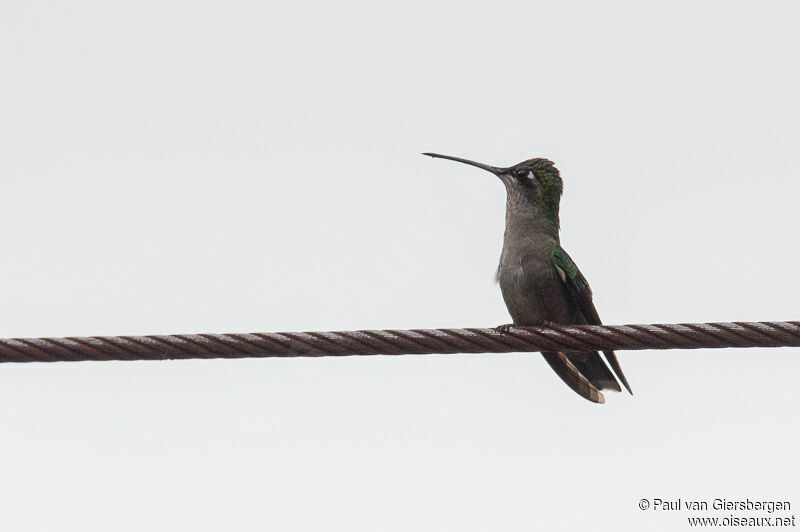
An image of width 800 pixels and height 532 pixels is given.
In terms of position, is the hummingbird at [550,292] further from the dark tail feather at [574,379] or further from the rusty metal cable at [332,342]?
the rusty metal cable at [332,342]

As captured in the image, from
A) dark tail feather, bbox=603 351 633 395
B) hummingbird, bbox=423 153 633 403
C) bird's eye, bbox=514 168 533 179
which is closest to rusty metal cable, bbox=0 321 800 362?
dark tail feather, bbox=603 351 633 395

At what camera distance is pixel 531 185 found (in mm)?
8594

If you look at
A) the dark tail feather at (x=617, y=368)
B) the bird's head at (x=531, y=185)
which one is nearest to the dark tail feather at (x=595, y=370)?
the dark tail feather at (x=617, y=368)

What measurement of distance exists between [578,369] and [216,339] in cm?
335

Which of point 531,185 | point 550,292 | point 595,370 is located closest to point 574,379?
point 595,370

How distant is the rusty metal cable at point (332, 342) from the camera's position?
5012mm

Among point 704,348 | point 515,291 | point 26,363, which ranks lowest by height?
point 26,363

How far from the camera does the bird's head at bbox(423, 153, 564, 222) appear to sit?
8.43m

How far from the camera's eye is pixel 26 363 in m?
5.05

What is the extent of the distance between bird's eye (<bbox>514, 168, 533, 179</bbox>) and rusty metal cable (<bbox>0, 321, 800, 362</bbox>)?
3493 millimetres

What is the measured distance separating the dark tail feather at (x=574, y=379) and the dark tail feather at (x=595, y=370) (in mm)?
34

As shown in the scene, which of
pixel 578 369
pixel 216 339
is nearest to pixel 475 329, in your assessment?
pixel 216 339

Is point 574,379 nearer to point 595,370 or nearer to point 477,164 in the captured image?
point 595,370

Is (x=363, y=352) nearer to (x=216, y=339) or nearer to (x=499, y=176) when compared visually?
(x=216, y=339)
